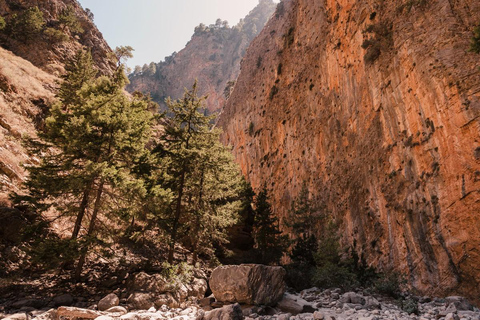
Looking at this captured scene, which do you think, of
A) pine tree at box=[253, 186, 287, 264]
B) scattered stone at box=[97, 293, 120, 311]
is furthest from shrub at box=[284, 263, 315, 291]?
scattered stone at box=[97, 293, 120, 311]

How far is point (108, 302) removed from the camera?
952 centimetres

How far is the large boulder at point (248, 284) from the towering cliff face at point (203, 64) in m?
112

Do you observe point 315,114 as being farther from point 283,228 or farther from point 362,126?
point 283,228

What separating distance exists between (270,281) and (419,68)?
14.7 m

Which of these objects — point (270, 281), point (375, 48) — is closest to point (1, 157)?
point (270, 281)

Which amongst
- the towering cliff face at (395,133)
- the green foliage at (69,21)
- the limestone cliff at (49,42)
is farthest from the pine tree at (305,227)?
the green foliage at (69,21)

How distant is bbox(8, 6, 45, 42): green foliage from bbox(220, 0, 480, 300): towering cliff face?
39.6 m

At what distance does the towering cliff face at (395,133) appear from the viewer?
12711mm

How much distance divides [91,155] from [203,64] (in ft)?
415

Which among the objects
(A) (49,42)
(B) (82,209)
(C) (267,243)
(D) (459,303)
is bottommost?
(D) (459,303)

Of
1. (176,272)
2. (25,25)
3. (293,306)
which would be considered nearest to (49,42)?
(25,25)

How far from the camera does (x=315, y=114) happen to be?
99.8ft

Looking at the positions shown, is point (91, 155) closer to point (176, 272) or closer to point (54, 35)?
point (176, 272)

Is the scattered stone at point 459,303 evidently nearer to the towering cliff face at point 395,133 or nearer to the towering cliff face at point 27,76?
the towering cliff face at point 395,133
